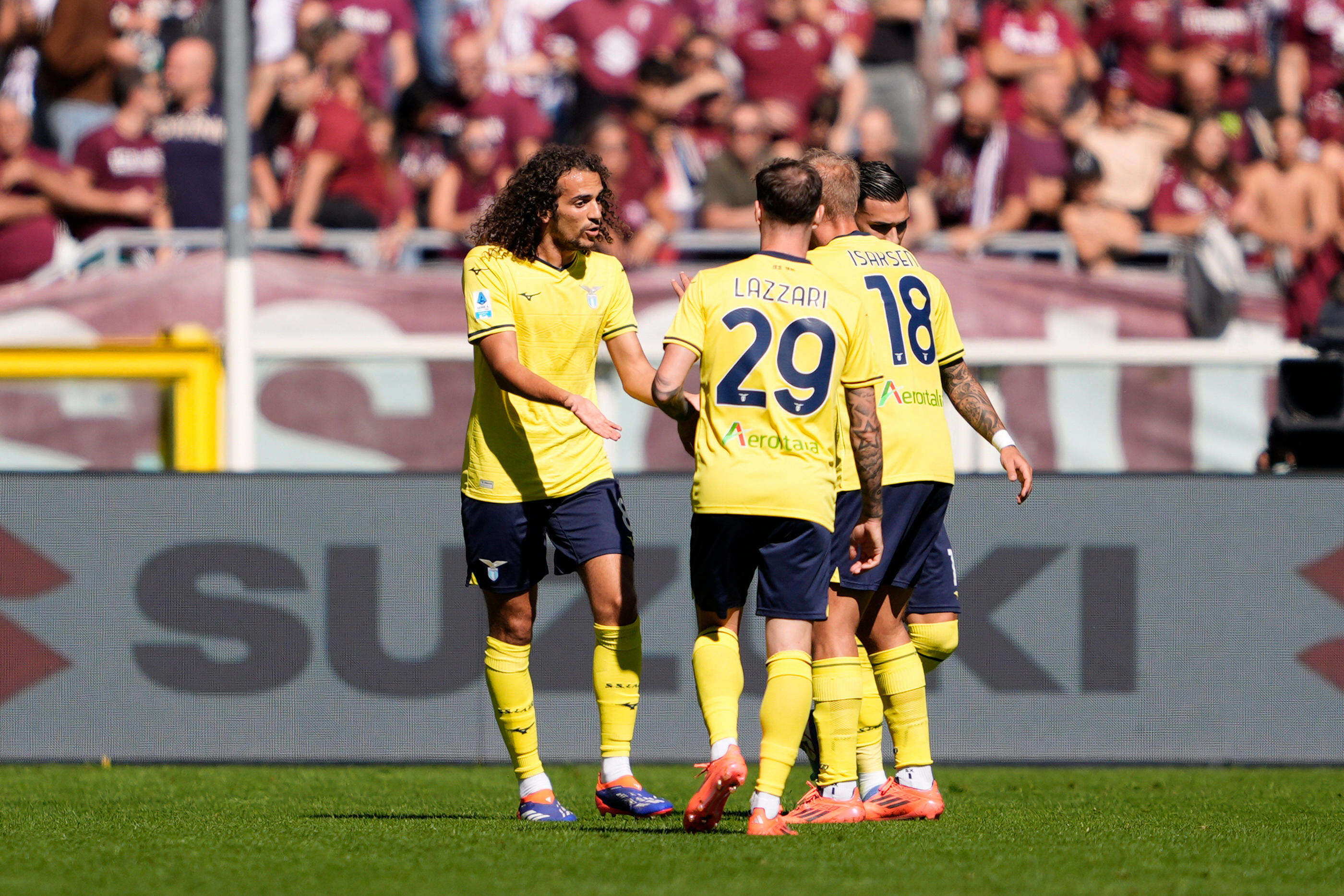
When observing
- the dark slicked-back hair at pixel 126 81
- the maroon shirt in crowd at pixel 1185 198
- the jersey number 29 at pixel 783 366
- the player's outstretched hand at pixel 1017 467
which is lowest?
the player's outstretched hand at pixel 1017 467

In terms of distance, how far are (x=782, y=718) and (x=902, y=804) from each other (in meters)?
0.84

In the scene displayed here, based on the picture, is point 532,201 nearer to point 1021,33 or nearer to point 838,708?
point 838,708

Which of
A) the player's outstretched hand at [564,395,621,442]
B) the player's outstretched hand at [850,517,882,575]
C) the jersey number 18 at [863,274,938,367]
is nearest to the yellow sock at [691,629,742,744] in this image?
the player's outstretched hand at [850,517,882,575]

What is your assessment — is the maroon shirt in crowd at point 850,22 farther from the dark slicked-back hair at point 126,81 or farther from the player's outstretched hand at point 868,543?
the player's outstretched hand at point 868,543

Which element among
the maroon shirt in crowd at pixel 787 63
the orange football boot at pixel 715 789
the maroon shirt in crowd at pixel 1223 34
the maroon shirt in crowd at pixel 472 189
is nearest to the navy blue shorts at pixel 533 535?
the orange football boot at pixel 715 789

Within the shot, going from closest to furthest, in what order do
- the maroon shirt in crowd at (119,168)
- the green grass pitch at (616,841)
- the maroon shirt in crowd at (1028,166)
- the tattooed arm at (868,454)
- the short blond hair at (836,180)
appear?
the green grass pitch at (616,841)
the tattooed arm at (868,454)
the short blond hair at (836,180)
the maroon shirt in crowd at (119,168)
the maroon shirt in crowd at (1028,166)

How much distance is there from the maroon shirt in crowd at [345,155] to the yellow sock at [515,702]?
681 cm

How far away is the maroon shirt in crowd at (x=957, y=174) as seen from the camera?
42.1 ft

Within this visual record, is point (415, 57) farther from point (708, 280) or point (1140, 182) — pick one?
point (708, 280)

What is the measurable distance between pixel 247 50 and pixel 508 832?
5.88 metres

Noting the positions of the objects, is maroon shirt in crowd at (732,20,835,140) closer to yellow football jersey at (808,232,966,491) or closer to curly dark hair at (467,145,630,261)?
yellow football jersey at (808,232,966,491)

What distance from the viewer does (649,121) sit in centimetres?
1284

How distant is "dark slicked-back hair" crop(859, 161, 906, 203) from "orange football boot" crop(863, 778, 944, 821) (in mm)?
2014

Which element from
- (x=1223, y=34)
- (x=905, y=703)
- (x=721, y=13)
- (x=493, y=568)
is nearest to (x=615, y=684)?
(x=493, y=568)
